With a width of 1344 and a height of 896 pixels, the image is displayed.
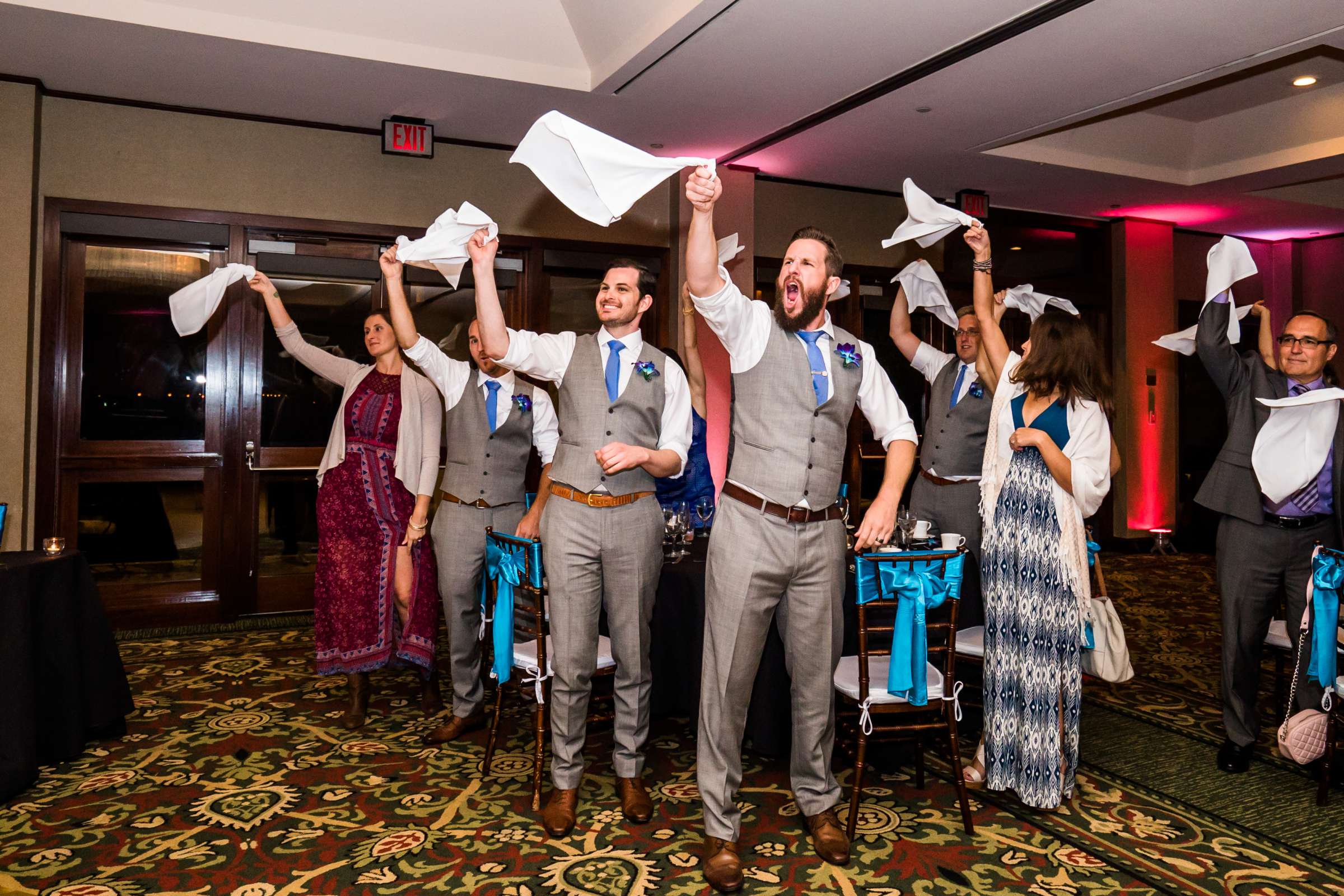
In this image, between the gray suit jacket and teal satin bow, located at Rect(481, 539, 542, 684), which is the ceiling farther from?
teal satin bow, located at Rect(481, 539, 542, 684)

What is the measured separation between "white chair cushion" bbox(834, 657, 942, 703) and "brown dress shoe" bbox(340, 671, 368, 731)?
7.13 feet

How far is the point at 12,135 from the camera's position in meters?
5.48

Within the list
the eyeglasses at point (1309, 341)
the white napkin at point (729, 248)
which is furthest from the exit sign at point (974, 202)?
the eyeglasses at point (1309, 341)

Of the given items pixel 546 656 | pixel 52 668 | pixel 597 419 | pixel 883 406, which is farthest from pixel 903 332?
pixel 52 668

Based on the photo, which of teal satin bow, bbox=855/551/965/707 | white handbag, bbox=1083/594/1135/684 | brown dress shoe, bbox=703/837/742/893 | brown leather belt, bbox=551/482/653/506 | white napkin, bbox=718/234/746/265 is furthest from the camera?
white napkin, bbox=718/234/746/265

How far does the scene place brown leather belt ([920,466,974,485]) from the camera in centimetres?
466

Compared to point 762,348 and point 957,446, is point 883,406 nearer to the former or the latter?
point 762,348

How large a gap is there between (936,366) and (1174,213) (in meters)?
5.32

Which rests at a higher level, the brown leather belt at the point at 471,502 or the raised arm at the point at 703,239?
the raised arm at the point at 703,239

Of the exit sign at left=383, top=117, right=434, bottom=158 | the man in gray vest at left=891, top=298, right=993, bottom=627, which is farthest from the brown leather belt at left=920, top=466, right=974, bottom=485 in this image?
the exit sign at left=383, top=117, right=434, bottom=158

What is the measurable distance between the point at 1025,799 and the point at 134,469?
5551 mm

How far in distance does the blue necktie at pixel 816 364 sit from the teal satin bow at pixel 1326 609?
193 centimetres

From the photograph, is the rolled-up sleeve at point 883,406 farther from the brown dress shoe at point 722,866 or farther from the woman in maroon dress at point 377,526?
the woman in maroon dress at point 377,526

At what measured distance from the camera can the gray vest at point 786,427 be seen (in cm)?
277
